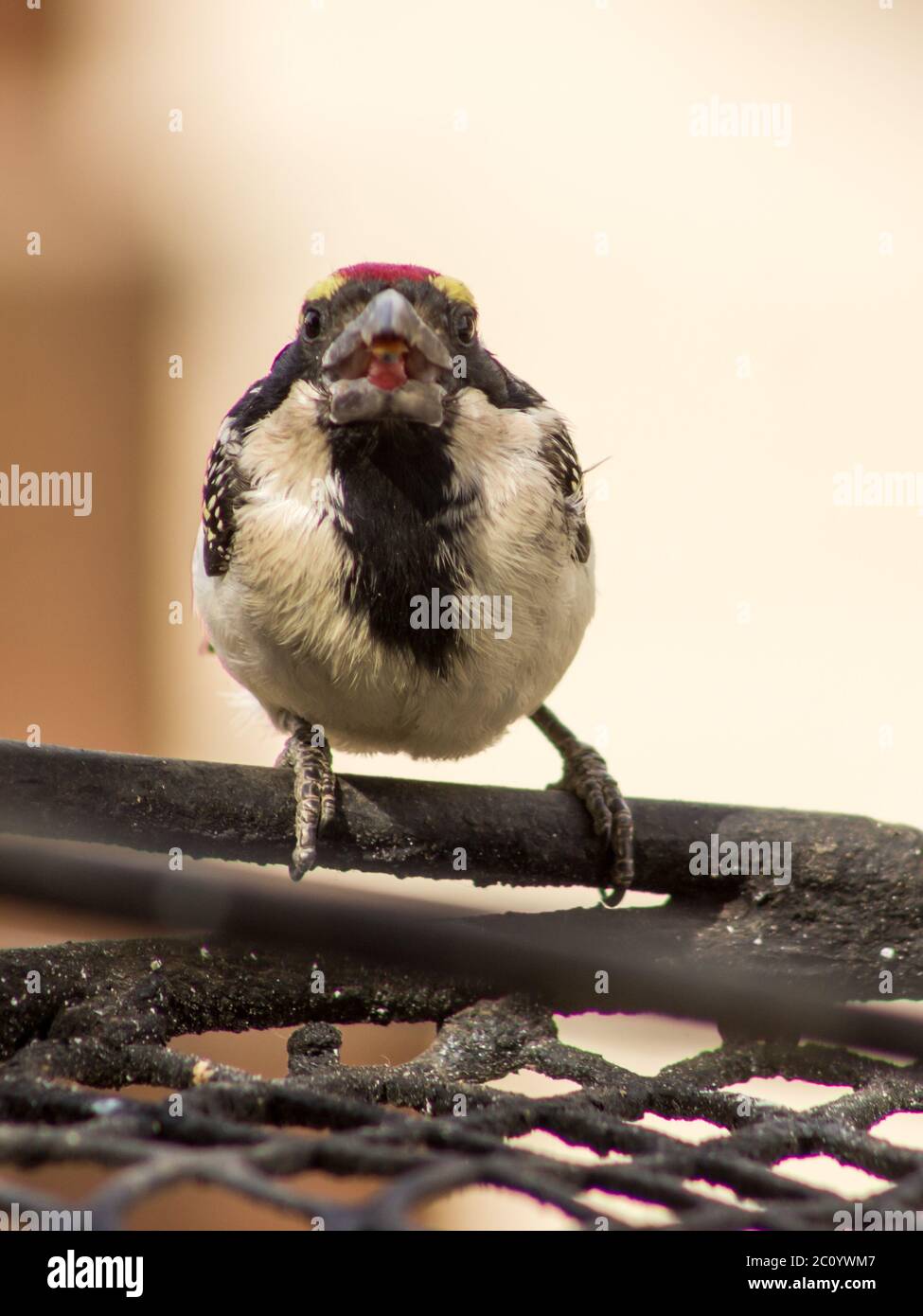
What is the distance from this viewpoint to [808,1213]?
1.11 meters

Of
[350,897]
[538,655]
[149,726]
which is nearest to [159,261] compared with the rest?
[149,726]

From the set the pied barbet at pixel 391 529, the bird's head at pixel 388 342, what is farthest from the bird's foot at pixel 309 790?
the bird's head at pixel 388 342

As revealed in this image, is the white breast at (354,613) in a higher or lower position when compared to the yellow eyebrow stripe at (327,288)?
lower

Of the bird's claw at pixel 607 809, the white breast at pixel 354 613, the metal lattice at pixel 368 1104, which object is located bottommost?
the metal lattice at pixel 368 1104

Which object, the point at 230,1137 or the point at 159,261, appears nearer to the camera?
the point at 230,1137

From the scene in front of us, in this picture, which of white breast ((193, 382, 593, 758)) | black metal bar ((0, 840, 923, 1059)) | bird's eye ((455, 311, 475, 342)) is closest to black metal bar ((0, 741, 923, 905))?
black metal bar ((0, 840, 923, 1059))

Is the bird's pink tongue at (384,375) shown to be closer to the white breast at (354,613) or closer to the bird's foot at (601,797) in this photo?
the white breast at (354,613)

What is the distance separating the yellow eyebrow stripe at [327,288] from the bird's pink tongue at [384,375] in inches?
7.7

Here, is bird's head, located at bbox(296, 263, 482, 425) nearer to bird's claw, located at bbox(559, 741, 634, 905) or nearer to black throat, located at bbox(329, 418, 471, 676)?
black throat, located at bbox(329, 418, 471, 676)

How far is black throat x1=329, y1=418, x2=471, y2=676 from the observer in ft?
7.41

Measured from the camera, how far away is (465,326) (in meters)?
2.36

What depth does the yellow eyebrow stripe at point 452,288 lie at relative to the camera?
2.31m
